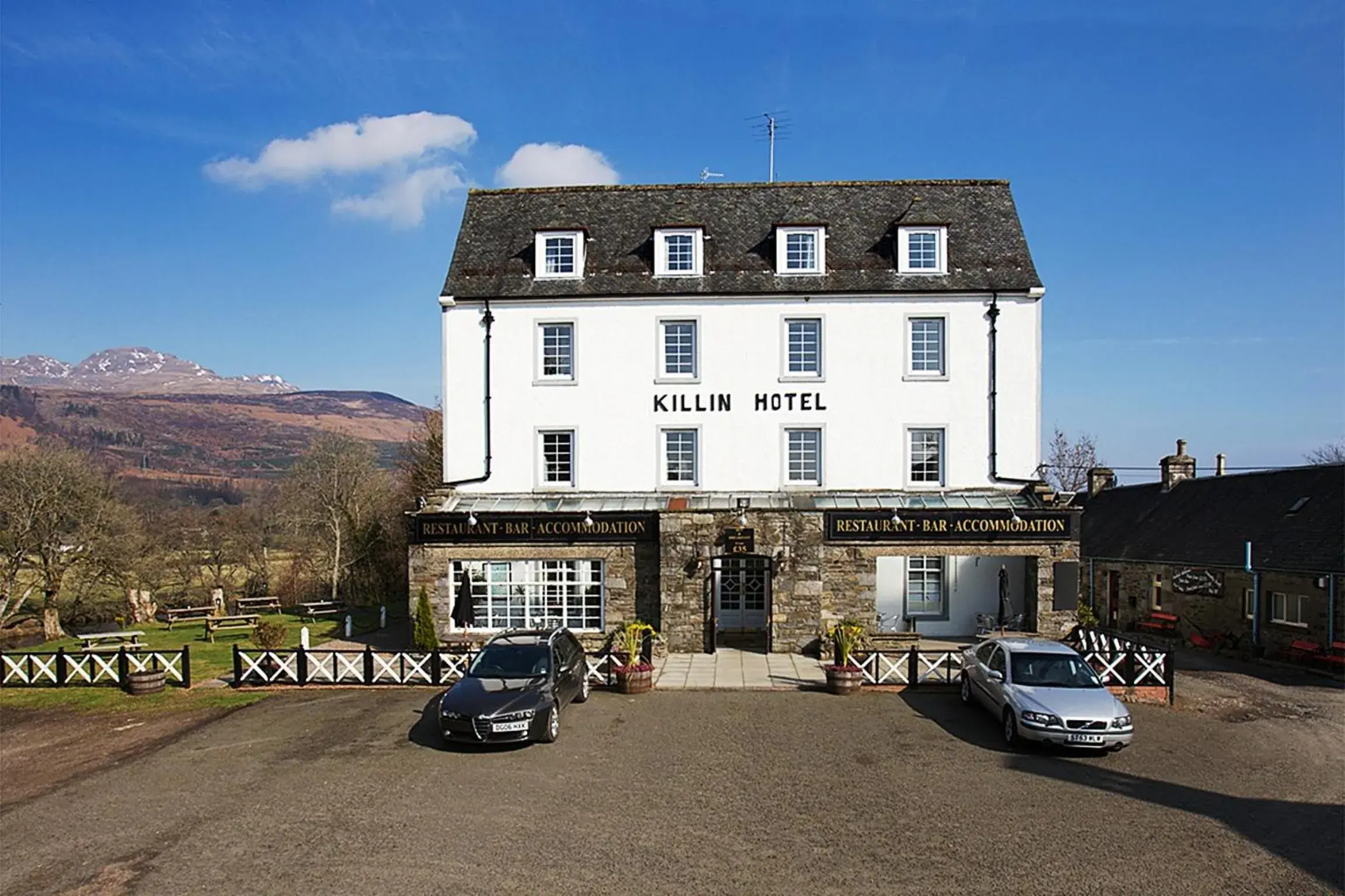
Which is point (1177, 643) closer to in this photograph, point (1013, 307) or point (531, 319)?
point (1013, 307)

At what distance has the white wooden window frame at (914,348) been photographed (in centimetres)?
2431

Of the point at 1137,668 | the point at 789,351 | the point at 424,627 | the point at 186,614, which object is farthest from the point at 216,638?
the point at 1137,668

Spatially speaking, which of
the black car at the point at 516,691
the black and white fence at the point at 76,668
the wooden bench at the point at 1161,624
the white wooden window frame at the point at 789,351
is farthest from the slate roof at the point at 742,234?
the wooden bench at the point at 1161,624

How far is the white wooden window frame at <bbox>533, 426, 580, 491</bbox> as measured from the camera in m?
24.6

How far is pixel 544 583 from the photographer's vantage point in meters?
22.8

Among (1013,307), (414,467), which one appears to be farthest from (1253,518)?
(414,467)

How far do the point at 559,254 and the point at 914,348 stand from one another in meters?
11.1

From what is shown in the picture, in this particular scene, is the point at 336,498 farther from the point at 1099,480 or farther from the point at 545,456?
the point at 1099,480

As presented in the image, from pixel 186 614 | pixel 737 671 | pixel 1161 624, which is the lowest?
pixel 186 614

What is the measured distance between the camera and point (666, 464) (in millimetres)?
24641

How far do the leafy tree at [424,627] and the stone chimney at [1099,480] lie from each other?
33369 millimetres

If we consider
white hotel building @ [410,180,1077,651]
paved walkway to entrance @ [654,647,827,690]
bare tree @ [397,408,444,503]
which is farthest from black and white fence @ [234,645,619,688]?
bare tree @ [397,408,444,503]

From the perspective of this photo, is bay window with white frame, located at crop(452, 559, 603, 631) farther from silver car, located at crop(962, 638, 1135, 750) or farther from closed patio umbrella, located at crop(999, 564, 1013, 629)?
closed patio umbrella, located at crop(999, 564, 1013, 629)

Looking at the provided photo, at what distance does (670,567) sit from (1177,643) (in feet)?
67.0
